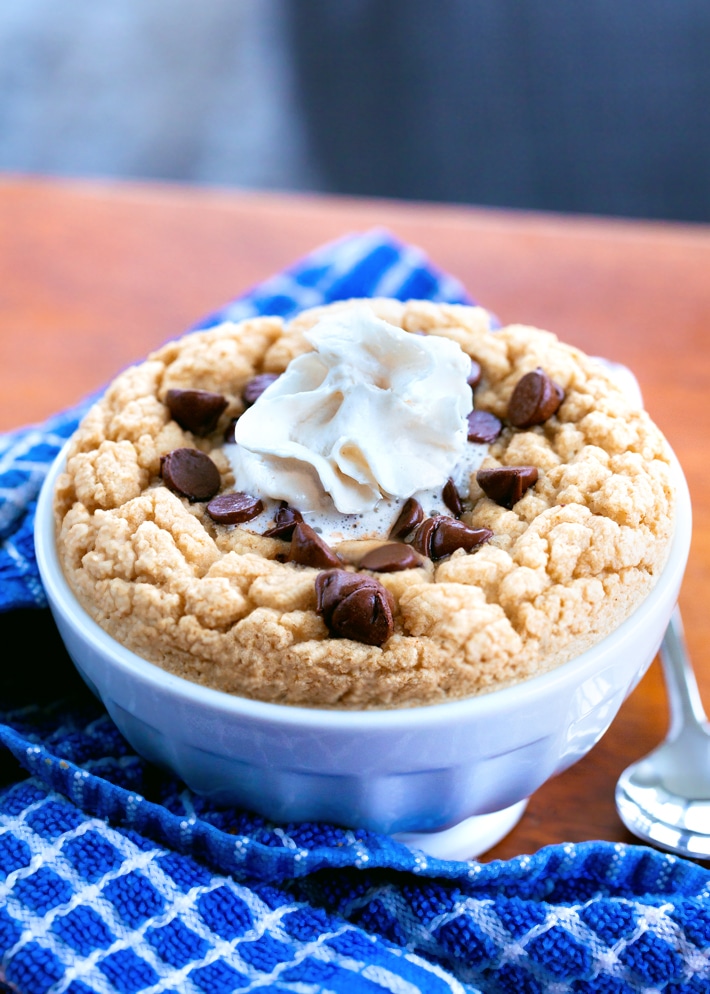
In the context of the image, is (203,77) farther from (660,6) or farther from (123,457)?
(123,457)

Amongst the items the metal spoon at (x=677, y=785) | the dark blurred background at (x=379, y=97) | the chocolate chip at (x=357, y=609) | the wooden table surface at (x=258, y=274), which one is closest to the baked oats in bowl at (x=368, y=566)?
the chocolate chip at (x=357, y=609)

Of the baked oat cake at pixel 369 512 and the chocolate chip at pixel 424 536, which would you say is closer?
the baked oat cake at pixel 369 512

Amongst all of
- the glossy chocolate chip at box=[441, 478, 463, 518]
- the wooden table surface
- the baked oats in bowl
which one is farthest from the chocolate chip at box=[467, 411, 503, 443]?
the wooden table surface

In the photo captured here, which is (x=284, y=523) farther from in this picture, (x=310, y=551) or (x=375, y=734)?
(x=375, y=734)

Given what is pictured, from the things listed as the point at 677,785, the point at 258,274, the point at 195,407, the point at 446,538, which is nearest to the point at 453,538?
the point at 446,538

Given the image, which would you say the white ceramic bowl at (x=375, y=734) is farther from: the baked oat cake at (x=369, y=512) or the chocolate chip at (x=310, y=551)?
the chocolate chip at (x=310, y=551)

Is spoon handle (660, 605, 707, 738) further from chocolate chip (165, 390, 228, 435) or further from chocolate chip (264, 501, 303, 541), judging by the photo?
chocolate chip (165, 390, 228, 435)
